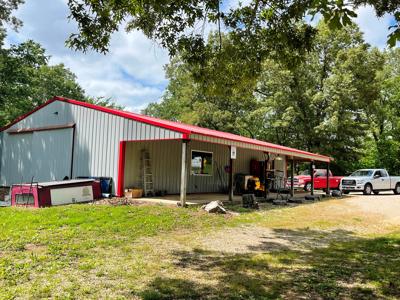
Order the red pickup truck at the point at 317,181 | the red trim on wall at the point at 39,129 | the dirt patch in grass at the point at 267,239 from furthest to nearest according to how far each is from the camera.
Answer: the red pickup truck at the point at 317,181 → the red trim on wall at the point at 39,129 → the dirt patch in grass at the point at 267,239

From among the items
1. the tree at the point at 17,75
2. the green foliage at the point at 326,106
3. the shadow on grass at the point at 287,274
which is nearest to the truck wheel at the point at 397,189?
the green foliage at the point at 326,106

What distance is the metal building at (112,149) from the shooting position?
527 inches

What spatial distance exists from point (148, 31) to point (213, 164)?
37.4 ft

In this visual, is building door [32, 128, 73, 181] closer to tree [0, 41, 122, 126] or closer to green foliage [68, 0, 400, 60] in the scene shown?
green foliage [68, 0, 400, 60]

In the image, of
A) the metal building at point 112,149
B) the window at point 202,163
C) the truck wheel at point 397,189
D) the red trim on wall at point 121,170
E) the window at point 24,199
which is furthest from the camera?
the truck wheel at point 397,189

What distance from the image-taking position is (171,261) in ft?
19.9

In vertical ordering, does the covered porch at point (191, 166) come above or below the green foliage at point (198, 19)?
below

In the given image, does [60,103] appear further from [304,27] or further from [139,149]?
[304,27]

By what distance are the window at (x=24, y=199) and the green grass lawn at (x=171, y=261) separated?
67.2 inches

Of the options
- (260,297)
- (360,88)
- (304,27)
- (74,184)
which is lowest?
(260,297)

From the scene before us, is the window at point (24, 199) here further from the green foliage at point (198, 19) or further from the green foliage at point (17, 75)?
the green foliage at point (17, 75)

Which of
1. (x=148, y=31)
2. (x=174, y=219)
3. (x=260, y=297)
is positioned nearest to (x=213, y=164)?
(x=174, y=219)

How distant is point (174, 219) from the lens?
989 cm

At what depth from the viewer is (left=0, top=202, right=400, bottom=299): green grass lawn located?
183 inches
